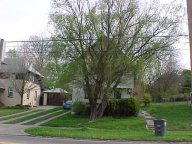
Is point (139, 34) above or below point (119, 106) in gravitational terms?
above

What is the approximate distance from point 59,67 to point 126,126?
8.54 meters

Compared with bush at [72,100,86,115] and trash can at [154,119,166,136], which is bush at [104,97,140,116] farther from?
trash can at [154,119,166,136]

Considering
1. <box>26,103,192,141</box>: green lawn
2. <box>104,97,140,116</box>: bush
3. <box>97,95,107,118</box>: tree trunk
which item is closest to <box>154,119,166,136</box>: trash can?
<box>26,103,192,141</box>: green lawn

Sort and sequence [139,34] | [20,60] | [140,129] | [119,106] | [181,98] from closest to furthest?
1. [140,129]
2. [139,34]
3. [119,106]
4. [20,60]
5. [181,98]

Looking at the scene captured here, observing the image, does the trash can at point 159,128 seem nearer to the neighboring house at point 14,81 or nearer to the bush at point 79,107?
the bush at point 79,107

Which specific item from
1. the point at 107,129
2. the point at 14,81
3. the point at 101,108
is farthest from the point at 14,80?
the point at 107,129

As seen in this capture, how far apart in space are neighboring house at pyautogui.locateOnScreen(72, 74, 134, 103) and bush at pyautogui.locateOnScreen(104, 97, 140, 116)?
0.95m

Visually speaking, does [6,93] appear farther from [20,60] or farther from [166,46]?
[166,46]

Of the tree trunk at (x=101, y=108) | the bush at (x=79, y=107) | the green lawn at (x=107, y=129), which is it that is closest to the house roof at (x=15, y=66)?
the bush at (x=79, y=107)

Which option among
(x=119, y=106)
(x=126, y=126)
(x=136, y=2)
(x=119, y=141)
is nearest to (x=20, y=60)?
(x=119, y=106)

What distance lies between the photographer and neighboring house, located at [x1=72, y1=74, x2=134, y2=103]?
33.8 m

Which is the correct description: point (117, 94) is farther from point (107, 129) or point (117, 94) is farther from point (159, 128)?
point (159, 128)

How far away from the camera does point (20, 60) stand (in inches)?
2184

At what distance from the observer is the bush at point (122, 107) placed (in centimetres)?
3578
